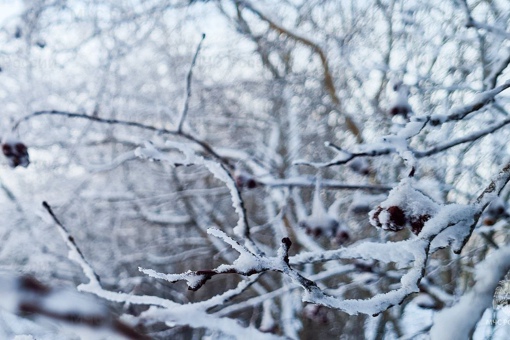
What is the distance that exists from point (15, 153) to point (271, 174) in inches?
44.0

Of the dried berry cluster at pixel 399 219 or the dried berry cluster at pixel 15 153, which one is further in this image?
the dried berry cluster at pixel 15 153

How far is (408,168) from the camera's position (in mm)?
962

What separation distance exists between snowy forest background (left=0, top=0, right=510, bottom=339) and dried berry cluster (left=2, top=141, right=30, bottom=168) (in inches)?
0.6

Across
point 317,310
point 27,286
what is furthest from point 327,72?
point 27,286

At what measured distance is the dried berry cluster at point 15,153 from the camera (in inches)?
75.5

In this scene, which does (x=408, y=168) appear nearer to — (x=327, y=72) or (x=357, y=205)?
(x=357, y=205)

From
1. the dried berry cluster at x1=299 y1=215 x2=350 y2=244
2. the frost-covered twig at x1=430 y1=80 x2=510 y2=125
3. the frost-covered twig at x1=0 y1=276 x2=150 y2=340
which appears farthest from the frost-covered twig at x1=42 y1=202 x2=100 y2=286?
the dried berry cluster at x1=299 y1=215 x2=350 y2=244

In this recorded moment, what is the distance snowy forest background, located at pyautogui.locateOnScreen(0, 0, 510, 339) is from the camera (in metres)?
0.86

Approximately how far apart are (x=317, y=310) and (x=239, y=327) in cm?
105

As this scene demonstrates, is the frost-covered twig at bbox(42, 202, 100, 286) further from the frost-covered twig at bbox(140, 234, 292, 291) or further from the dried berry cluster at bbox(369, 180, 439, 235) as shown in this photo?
the dried berry cluster at bbox(369, 180, 439, 235)

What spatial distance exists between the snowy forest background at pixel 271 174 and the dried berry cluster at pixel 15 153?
0.01m

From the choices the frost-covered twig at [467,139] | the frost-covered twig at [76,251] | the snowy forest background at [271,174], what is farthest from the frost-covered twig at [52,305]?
the frost-covered twig at [467,139]

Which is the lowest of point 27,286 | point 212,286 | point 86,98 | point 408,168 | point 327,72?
point 27,286

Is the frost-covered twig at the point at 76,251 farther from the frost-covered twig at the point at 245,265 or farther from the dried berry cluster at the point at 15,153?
the dried berry cluster at the point at 15,153
